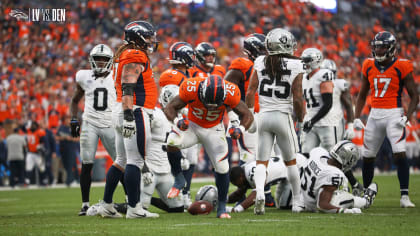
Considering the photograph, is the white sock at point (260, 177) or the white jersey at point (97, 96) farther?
the white jersey at point (97, 96)

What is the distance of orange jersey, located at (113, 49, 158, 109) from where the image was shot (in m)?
6.57

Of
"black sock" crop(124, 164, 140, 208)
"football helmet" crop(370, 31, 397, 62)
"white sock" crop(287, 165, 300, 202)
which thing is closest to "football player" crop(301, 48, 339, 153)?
"football helmet" crop(370, 31, 397, 62)

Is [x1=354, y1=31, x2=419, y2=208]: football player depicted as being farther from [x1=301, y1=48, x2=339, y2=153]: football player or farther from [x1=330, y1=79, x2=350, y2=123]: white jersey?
[x1=330, y1=79, x2=350, y2=123]: white jersey

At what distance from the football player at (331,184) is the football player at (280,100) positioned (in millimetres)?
178

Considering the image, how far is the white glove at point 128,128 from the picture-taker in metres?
6.27

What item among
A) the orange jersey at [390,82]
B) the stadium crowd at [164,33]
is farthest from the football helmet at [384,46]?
the stadium crowd at [164,33]

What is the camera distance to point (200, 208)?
7.27 metres

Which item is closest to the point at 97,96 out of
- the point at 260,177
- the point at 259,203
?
the point at 260,177

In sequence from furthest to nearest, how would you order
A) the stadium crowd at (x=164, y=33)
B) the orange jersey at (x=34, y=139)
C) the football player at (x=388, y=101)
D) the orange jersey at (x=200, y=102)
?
the stadium crowd at (x=164, y=33) → the orange jersey at (x=34, y=139) → the football player at (x=388, y=101) → the orange jersey at (x=200, y=102)

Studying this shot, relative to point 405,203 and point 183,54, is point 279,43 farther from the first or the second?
point 405,203

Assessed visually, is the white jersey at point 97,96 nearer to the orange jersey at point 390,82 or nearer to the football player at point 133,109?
the football player at point 133,109

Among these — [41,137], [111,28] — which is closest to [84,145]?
[41,137]

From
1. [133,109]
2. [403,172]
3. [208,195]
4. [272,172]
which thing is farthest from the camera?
[403,172]

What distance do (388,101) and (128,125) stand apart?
12.5 ft
